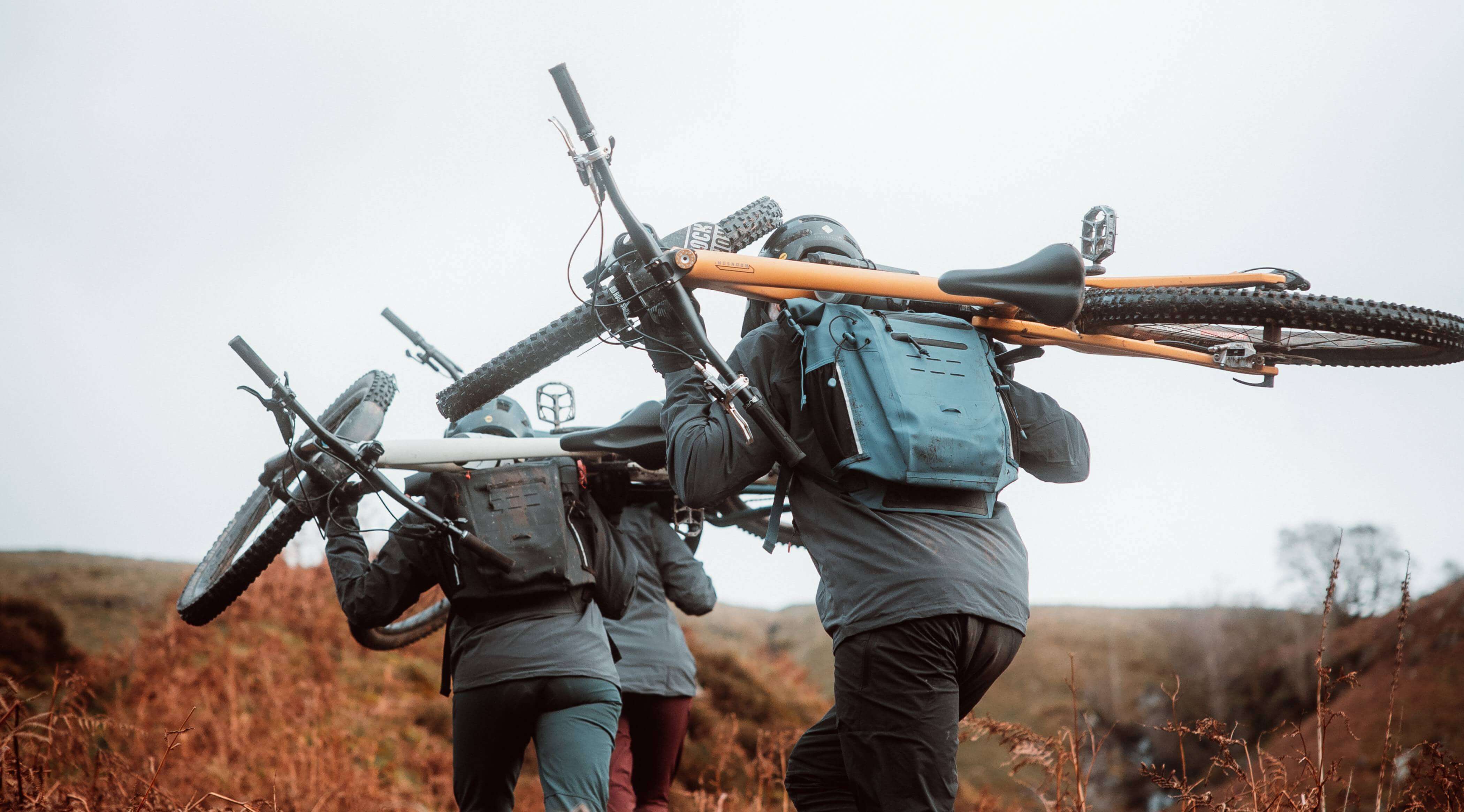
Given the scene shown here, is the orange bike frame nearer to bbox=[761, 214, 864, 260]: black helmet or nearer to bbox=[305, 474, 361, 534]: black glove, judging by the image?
bbox=[761, 214, 864, 260]: black helmet

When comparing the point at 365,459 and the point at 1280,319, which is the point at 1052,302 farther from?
the point at 365,459

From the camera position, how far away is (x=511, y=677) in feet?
12.3

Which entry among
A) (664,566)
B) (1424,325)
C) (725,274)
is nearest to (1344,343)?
(1424,325)

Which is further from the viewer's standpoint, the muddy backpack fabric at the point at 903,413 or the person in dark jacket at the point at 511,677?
the person in dark jacket at the point at 511,677

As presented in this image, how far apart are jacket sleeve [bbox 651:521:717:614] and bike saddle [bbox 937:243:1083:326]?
2.69 metres

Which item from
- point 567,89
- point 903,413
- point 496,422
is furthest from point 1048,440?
point 496,422

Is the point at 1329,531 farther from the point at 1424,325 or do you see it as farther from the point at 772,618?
the point at 1424,325

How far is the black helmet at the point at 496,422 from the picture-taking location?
14.4 feet

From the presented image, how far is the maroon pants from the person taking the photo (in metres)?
4.82

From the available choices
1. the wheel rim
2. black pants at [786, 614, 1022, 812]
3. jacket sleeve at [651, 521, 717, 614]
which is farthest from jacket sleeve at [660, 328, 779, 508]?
jacket sleeve at [651, 521, 717, 614]

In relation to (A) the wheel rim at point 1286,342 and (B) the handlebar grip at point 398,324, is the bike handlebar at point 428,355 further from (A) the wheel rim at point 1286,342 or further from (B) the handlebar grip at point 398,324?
(A) the wheel rim at point 1286,342

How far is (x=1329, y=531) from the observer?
88.9ft

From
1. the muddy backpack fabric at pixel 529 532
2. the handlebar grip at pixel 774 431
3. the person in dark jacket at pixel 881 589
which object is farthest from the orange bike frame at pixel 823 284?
the muddy backpack fabric at pixel 529 532

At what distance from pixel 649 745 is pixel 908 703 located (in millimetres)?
2672
